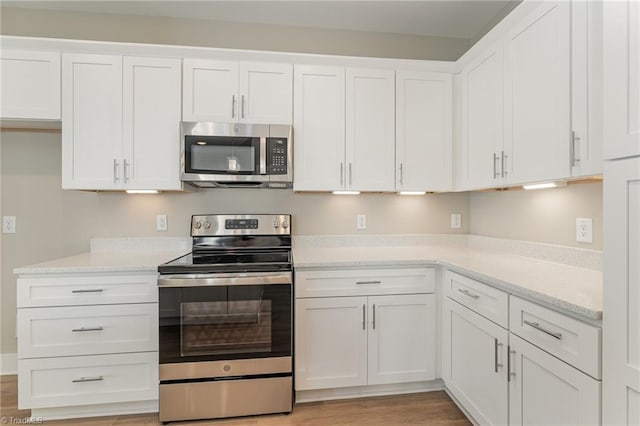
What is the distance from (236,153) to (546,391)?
204 cm

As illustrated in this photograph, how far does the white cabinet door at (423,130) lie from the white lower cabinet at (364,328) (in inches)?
28.1

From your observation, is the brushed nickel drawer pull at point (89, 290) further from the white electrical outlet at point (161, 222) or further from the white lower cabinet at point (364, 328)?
the white lower cabinet at point (364, 328)

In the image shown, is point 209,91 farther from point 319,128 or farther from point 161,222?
point 161,222

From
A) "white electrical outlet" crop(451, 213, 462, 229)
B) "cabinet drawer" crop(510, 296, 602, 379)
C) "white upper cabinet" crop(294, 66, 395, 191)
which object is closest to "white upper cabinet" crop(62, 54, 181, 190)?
"white upper cabinet" crop(294, 66, 395, 191)

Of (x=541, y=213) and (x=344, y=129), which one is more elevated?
(x=344, y=129)

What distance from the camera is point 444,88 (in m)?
2.44

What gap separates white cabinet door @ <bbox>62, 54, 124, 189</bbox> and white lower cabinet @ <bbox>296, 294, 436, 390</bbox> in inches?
62.4

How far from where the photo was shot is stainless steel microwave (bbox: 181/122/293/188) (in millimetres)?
2160

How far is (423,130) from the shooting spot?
2.43 m

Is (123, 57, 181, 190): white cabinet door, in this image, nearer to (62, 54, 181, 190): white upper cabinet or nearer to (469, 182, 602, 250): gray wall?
(62, 54, 181, 190): white upper cabinet

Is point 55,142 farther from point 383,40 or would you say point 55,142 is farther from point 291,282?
point 383,40

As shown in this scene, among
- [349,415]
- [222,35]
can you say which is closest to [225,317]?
[349,415]

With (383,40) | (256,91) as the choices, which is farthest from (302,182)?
(383,40)

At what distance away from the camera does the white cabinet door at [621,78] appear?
95 cm
